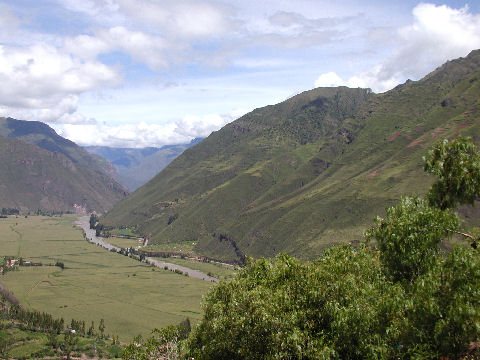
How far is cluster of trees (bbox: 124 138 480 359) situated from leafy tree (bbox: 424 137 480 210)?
0.06 m

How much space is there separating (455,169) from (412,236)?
5421 millimetres

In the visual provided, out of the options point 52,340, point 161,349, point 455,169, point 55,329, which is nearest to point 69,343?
point 52,340

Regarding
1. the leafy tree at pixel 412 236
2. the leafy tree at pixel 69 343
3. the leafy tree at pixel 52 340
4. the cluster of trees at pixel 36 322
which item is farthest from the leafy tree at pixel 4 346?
the leafy tree at pixel 412 236

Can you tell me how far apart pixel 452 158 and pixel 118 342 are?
14136 centimetres

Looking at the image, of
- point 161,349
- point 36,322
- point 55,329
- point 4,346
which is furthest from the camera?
point 36,322

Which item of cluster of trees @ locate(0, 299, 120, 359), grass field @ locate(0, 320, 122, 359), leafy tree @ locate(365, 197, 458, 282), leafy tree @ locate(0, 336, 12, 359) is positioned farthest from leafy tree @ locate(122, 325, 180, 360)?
leafy tree @ locate(0, 336, 12, 359)

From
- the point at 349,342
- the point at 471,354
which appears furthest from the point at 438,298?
the point at 349,342

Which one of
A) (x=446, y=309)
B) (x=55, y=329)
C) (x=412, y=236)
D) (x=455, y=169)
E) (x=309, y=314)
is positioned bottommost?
(x=55, y=329)

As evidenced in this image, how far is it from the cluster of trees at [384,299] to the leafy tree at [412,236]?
0.06 meters

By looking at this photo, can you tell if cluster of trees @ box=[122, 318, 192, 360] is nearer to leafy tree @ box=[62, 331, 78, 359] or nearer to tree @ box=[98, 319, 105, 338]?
leafy tree @ box=[62, 331, 78, 359]

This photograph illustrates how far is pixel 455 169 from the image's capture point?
2616cm

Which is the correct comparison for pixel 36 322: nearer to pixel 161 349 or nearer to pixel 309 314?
pixel 161 349

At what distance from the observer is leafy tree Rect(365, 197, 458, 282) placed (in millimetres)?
25125

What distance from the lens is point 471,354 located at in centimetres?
2208
